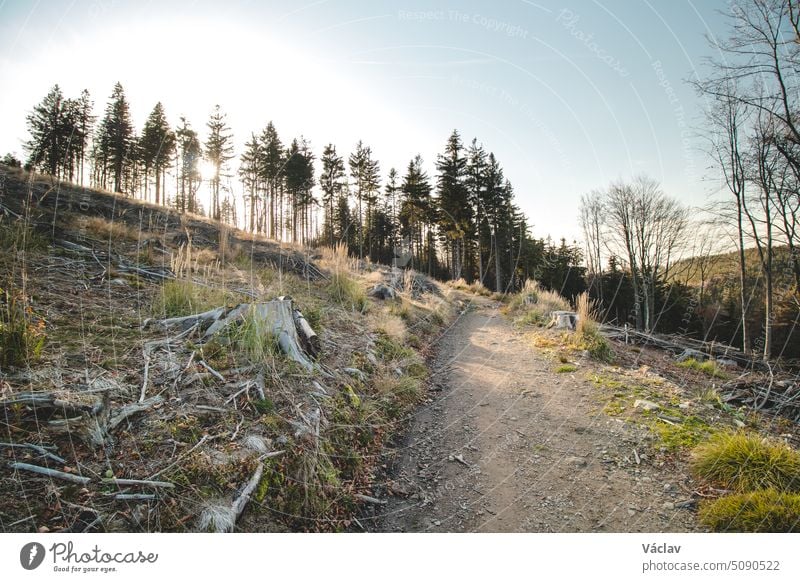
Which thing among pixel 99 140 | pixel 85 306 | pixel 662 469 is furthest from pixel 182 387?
pixel 99 140

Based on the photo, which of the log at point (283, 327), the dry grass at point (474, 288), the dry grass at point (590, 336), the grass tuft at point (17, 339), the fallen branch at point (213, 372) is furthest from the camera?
the dry grass at point (474, 288)

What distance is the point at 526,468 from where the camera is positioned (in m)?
2.86

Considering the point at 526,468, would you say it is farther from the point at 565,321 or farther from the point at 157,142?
the point at 157,142

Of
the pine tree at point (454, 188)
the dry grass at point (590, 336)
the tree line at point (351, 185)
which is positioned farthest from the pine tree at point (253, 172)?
the dry grass at point (590, 336)

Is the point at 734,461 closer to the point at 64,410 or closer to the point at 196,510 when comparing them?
the point at 196,510

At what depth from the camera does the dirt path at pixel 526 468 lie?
225cm

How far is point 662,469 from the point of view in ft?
8.48

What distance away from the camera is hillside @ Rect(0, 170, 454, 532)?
5.40 feet

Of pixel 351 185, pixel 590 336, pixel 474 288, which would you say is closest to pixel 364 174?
pixel 351 185

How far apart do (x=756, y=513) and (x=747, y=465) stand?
0.45 metres

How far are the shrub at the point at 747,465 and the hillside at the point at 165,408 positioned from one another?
107 inches

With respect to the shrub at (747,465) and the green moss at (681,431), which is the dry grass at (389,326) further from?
the shrub at (747,465)

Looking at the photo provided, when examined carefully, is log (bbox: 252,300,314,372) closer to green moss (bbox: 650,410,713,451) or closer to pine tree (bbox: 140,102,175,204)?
green moss (bbox: 650,410,713,451)

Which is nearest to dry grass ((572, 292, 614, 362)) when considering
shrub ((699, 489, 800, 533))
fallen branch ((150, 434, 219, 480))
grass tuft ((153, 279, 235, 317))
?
shrub ((699, 489, 800, 533))
